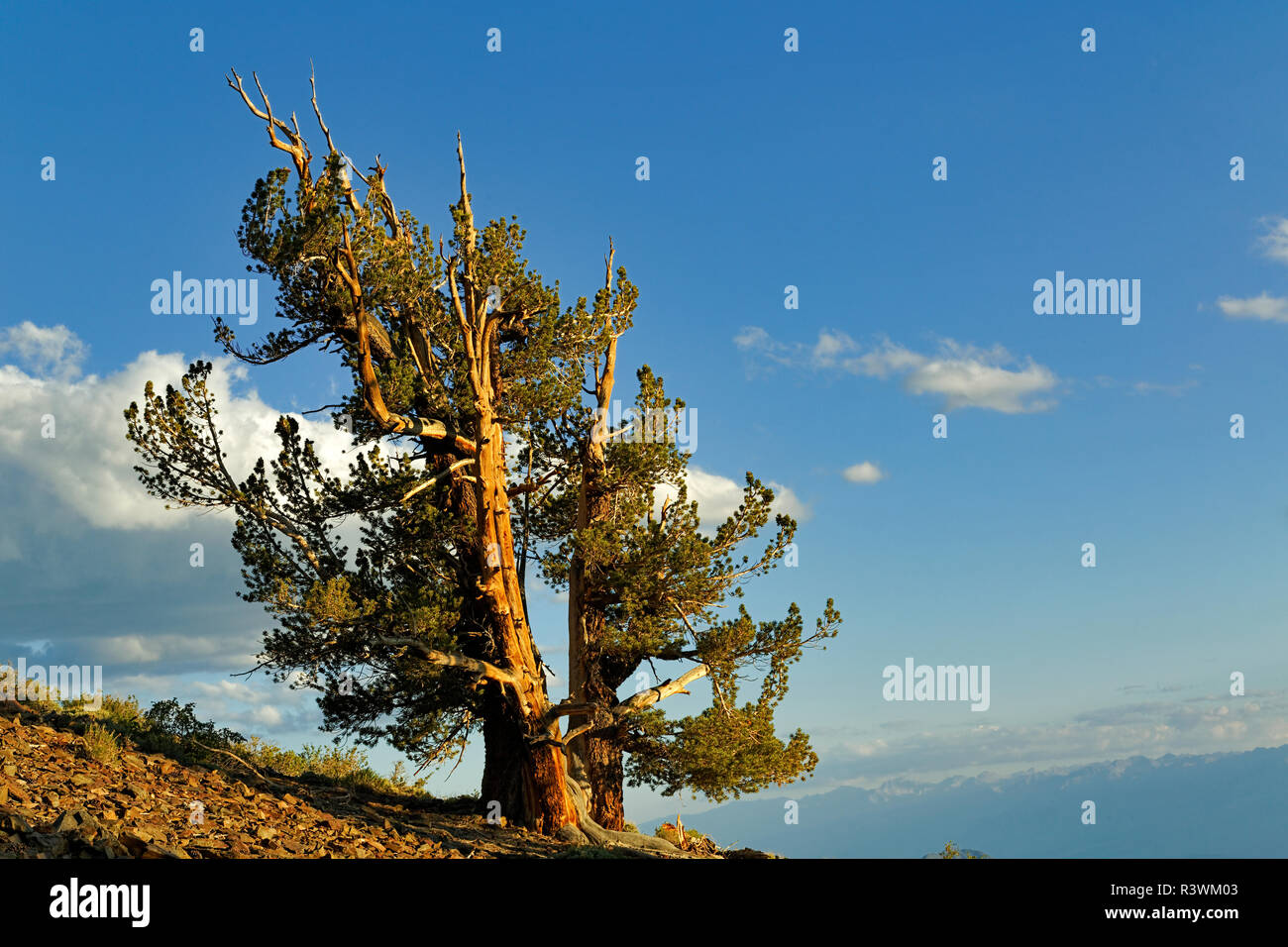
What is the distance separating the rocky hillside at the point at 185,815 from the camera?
992cm

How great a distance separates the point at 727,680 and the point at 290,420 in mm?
10195

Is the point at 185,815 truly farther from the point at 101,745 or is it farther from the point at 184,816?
the point at 101,745

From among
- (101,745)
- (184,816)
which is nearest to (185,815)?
(184,816)

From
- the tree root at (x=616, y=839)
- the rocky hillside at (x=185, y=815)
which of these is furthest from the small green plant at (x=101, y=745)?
the tree root at (x=616, y=839)

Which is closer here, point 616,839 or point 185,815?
point 185,815

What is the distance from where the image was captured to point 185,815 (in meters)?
12.3

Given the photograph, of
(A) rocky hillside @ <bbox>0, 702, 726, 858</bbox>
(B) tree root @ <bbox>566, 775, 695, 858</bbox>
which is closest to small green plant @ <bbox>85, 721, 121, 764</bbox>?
(A) rocky hillside @ <bbox>0, 702, 726, 858</bbox>

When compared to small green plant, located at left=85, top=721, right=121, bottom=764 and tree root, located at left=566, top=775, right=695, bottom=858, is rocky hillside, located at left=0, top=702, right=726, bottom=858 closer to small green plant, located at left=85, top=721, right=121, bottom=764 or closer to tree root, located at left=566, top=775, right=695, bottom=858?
small green plant, located at left=85, top=721, right=121, bottom=764

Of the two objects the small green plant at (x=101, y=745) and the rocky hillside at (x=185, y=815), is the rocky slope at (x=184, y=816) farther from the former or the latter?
the small green plant at (x=101, y=745)
